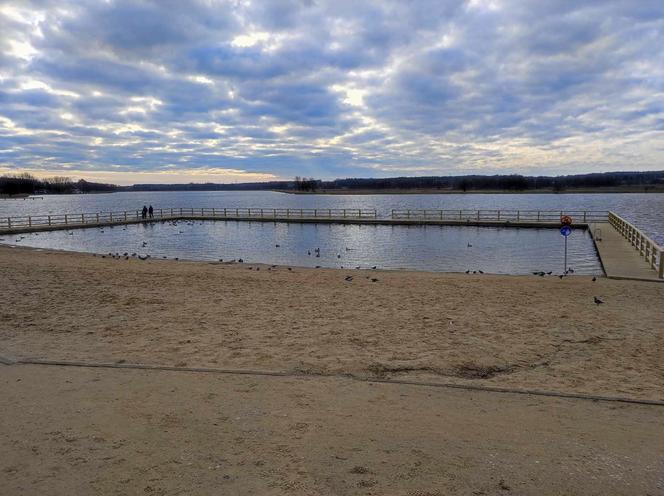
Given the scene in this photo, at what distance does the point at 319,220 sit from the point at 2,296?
121 ft

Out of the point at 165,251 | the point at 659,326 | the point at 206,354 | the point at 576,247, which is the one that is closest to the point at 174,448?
the point at 206,354

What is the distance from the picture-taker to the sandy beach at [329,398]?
12.6ft

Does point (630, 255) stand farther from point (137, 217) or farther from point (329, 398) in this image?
point (137, 217)

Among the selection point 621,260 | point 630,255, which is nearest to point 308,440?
point 621,260

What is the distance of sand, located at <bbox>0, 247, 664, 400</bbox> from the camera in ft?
22.3

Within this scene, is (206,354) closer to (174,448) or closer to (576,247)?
(174,448)

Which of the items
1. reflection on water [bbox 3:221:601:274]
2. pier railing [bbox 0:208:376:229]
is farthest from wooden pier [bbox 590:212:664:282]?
pier railing [bbox 0:208:376:229]

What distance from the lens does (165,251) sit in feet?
93.6

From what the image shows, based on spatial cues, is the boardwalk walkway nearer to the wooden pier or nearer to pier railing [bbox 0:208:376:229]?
the wooden pier

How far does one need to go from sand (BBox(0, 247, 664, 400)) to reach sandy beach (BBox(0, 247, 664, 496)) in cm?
5

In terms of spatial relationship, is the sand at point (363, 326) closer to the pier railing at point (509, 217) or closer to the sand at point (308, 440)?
the sand at point (308, 440)

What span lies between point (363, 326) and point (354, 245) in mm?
21216

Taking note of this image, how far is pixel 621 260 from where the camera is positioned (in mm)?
20312

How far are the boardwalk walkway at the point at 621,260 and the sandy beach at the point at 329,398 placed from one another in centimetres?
569
